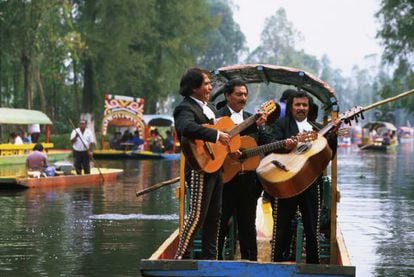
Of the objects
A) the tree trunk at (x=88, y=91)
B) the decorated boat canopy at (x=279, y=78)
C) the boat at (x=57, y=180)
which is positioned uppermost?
the tree trunk at (x=88, y=91)

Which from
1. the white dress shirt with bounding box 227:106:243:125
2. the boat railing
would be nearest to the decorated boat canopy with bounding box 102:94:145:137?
the boat railing

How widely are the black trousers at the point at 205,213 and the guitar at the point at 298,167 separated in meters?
0.48

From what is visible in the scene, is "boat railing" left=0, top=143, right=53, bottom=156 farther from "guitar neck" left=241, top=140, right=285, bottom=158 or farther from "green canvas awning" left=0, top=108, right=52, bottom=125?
"guitar neck" left=241, top=140, right=285, bottom=158

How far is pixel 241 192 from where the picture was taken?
9.51 meters

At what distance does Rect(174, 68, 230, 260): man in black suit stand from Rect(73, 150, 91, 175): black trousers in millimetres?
16859

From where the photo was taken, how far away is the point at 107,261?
11.7 meters

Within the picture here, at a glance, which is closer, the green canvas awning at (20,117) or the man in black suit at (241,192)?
the man in black suit at (241,192)

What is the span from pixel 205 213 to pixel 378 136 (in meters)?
75.7

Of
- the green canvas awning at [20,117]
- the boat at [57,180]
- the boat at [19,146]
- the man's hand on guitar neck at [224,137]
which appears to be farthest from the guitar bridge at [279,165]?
the green canvas awning at [20,117]

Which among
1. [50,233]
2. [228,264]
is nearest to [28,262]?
[50,233]

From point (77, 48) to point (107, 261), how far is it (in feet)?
106

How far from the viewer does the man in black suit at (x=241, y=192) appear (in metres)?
9.45

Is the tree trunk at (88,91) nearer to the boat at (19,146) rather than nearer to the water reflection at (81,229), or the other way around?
the boat at (19,146)

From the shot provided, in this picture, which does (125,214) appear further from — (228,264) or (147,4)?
(147,4)
